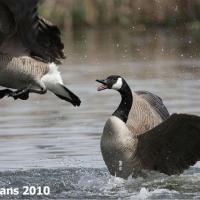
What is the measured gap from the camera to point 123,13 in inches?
1268

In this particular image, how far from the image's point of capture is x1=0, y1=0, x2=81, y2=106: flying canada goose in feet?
35.4

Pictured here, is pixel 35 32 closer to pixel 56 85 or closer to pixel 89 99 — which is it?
pixel 56 85

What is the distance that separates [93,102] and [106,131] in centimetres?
575

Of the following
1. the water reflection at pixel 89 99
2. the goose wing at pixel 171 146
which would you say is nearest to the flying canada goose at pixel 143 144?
the goose wing at pixel 171 146

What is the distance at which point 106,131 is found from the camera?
10.4 metres

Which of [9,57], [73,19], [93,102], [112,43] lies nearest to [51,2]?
[73,19]

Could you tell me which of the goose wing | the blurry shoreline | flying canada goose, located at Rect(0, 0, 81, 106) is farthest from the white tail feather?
the blurry shoreline

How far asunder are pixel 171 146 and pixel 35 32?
1.95m

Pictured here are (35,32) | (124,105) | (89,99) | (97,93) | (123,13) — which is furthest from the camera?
(123,13)

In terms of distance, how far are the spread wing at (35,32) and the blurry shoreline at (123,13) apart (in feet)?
63.4

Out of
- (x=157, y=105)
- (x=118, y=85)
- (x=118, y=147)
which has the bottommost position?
(x=118, y=147)

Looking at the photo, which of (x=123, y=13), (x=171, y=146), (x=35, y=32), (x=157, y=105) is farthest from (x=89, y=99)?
(x=123, y=13)

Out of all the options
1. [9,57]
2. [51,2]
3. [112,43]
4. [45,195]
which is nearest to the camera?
[45,195]

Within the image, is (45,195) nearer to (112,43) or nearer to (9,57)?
(9,57)
